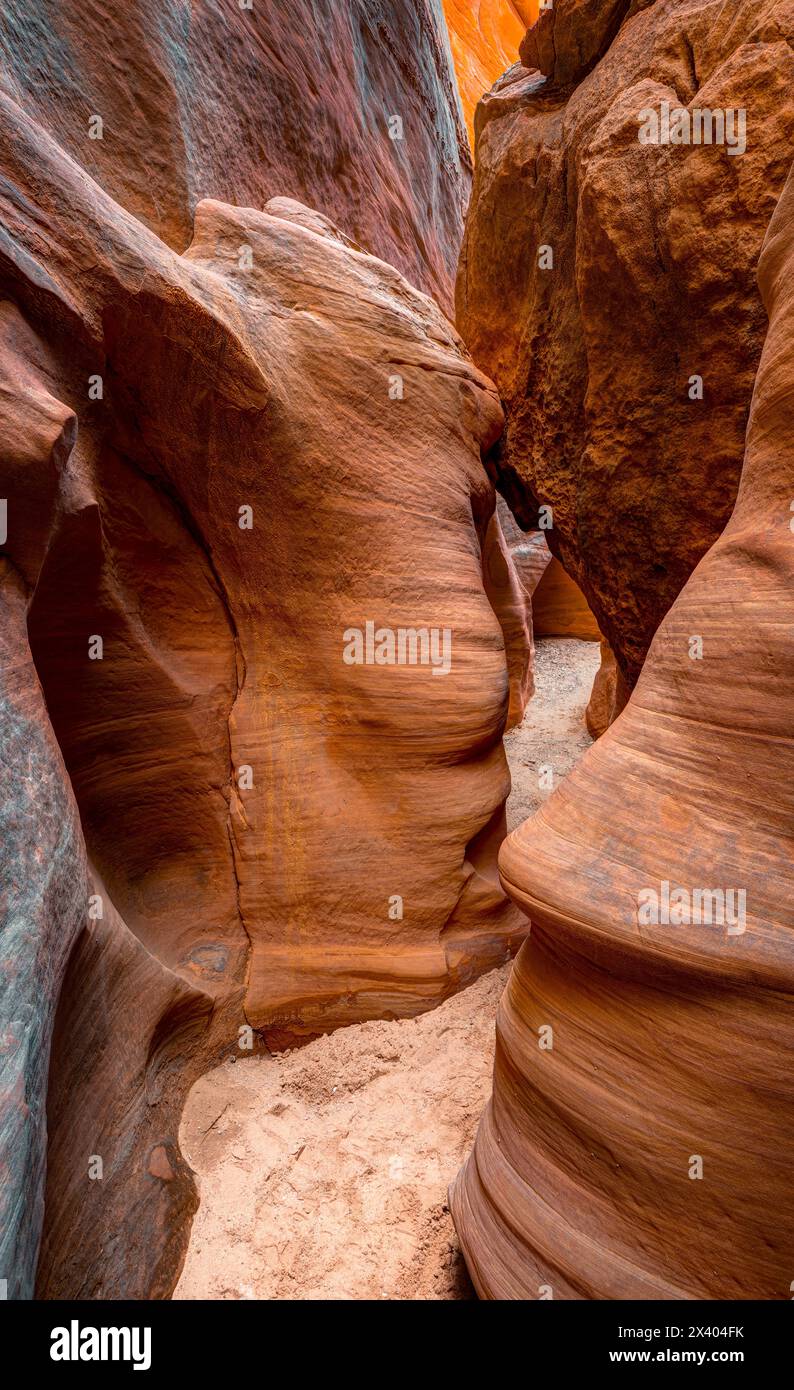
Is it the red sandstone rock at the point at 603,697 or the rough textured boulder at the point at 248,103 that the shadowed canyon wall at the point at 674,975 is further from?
the red sandstone rock at the point at 603,697

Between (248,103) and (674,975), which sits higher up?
(248,103)

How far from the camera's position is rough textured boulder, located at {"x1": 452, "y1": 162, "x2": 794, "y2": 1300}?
1.73m

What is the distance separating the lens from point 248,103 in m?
4.60

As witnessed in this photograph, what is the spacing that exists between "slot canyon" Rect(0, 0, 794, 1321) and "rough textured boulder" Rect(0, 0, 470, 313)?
0.11ft

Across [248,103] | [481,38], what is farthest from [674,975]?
[481,38]

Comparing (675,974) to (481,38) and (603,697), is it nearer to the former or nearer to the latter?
(603,697)

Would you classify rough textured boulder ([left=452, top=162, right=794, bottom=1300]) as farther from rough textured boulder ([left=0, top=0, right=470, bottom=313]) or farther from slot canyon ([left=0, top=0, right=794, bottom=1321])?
rough textured boulder ([left=0, top=0, right=470, bottom=313])

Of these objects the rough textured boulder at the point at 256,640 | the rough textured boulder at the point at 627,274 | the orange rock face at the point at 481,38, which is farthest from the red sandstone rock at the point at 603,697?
the orange rock face at the point at 481,38

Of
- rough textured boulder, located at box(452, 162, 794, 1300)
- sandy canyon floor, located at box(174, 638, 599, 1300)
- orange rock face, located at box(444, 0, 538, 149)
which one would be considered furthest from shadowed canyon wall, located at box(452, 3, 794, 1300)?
orange rock face, located at box(444, 0, 538, 149)

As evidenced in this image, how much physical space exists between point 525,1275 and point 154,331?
391cm

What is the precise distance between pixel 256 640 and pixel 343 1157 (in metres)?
2.52

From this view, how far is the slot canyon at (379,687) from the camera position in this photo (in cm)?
188

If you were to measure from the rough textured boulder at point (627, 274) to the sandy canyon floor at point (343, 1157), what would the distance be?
278 centimetres

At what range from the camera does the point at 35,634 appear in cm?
279
